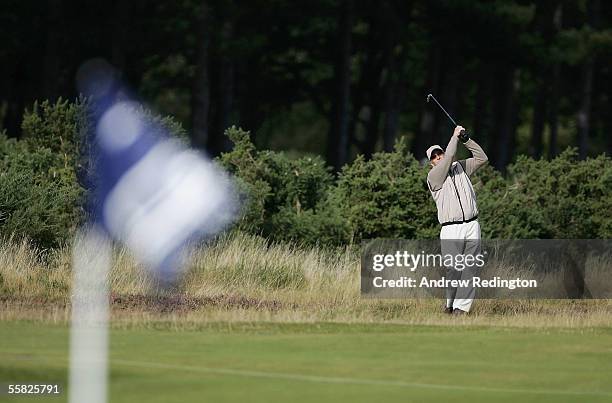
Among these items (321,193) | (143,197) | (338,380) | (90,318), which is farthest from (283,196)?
(338,380)

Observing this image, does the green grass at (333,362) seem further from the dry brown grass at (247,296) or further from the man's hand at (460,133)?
the man's hand at (460,133)

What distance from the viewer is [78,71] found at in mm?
53344

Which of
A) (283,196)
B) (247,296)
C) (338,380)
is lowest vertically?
(338,380)

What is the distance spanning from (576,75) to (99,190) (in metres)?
46.7

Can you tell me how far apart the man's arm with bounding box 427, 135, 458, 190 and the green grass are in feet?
6.49

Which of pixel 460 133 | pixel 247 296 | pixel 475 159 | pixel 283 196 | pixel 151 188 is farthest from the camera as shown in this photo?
pixel 283 196

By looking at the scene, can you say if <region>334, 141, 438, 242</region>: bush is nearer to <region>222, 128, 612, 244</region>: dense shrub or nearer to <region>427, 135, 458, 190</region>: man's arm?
<region>222, 128, 612, 244</region>: dense shrub

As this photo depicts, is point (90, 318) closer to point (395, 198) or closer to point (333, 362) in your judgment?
point (333, 362)

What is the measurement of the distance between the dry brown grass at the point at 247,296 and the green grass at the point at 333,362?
807mm

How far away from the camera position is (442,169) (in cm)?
1831

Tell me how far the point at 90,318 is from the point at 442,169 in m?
4.34

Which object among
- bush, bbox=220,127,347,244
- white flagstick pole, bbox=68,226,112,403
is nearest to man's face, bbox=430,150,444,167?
white flagstick pole, bbox=68,226,112,403

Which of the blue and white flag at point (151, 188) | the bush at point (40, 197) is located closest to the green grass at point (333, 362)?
the blue and white flag at point (151, 188)

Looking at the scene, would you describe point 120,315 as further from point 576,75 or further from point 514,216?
point 576,75
